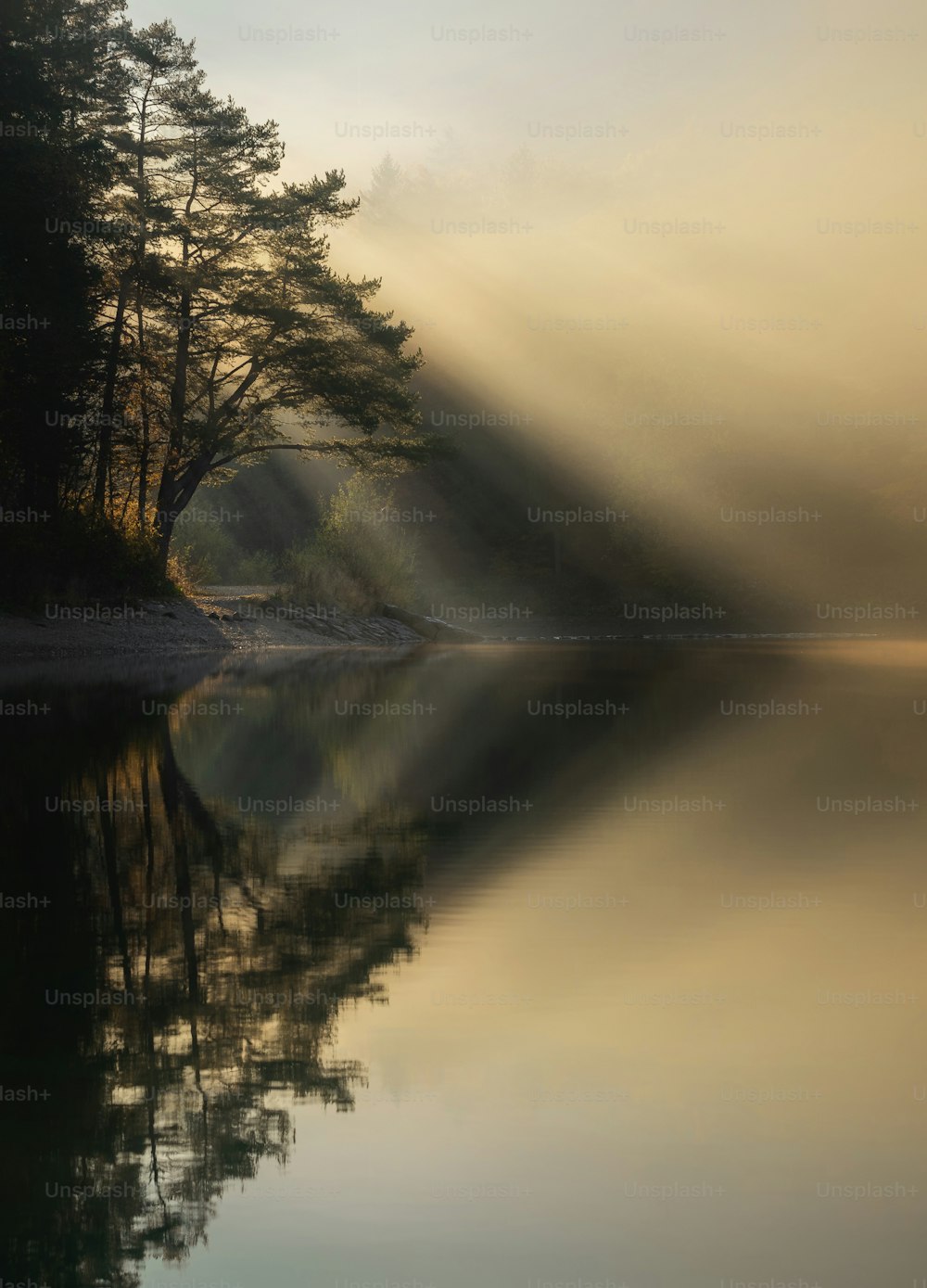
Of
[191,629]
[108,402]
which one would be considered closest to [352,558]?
[191,629]

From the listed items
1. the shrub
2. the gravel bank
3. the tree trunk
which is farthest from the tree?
the shrub

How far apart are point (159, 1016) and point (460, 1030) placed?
123 centimetres

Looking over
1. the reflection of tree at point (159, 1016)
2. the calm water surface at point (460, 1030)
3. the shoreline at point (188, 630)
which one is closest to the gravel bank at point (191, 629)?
the shoreline at point (188, 630)

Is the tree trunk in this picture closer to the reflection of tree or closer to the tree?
the tree

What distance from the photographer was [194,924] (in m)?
7.81

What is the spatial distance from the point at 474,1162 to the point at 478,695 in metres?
21.8

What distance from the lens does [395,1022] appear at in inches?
233

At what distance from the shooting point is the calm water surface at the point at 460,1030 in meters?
4.06

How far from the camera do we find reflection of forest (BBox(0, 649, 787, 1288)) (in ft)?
14.7

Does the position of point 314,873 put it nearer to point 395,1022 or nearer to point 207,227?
point 395,1022

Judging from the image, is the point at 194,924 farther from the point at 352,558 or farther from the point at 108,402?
the point at 352,558

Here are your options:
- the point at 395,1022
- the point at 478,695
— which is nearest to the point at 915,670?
the point at 478,695

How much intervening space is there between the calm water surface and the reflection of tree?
0.8 inches

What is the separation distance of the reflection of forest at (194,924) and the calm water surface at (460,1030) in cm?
2
